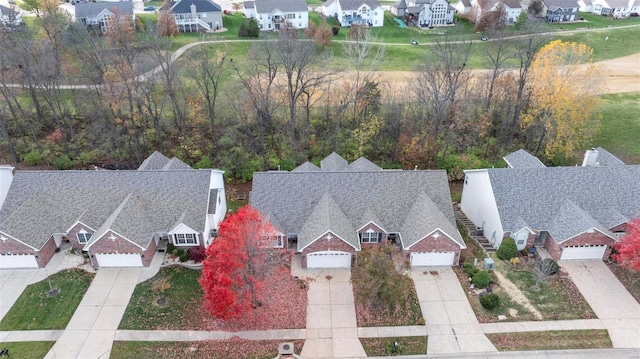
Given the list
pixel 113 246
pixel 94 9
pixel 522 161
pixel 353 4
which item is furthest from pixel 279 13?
pixel 113 246

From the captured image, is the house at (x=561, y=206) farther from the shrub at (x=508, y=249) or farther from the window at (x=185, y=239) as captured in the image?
the window at (x=185, y=239)

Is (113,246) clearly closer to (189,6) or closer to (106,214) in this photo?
(106,214)

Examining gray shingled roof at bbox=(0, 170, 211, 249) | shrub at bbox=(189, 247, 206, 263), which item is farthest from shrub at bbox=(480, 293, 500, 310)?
gray shingled roof at bbox=(0, 170, 211, 249)

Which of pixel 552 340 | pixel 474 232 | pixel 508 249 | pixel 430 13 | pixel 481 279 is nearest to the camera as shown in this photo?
pixel 552 340

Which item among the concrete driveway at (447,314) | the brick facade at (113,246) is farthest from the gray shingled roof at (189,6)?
the concrete driveway at (447,314)

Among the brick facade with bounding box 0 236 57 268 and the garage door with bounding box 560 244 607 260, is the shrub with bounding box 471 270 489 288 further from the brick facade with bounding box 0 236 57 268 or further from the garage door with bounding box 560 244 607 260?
the brick facade with bounding box 0 236 57 268

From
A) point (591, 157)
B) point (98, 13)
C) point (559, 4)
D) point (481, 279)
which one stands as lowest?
point (481, 279)

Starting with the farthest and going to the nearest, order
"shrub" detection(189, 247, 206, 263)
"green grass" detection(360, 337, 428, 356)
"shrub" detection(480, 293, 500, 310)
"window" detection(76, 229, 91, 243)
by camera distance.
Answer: "window" detection(76, 229, 91, 243), "shrub" detection(189, 247, 206, 263), "shrub" detection(480, 293, 500, 310), "green grass" detection(360, 337, 428, 356)
